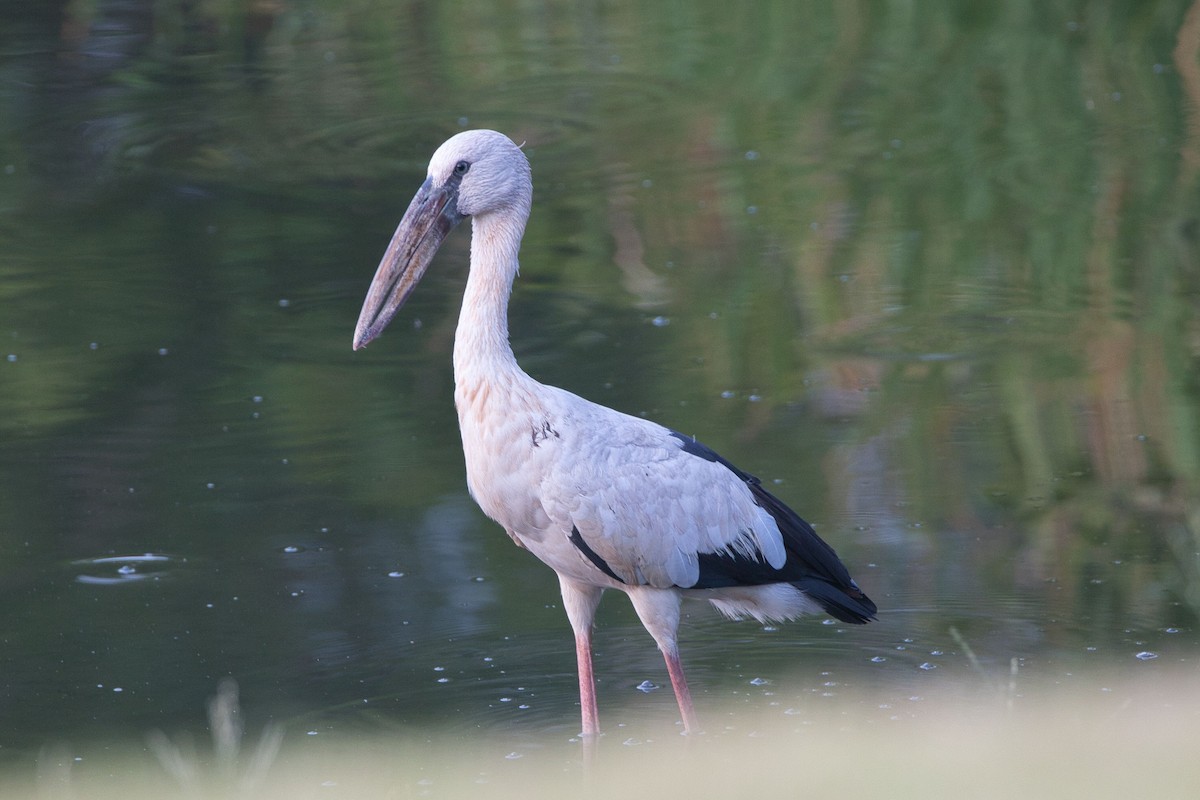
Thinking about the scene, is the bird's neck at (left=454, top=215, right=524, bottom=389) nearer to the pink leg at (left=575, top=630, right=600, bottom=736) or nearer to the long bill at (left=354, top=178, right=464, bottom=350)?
the long bill at (left=354, top=178, right=464, bottom=350)

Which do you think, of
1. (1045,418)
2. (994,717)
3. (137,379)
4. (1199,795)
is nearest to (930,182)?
(1045,418)

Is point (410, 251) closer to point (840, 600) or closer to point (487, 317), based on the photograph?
point (487, 317)

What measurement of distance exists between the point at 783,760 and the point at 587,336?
529 centimetres

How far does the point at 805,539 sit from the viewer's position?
17.8ft

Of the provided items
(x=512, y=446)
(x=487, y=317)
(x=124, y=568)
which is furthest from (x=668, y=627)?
(x=124, y=568)

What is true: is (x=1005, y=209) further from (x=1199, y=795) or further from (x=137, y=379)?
(x=1199, y=795)

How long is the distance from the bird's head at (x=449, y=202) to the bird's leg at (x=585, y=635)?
1.01m

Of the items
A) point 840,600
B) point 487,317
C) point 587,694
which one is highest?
point 487,317

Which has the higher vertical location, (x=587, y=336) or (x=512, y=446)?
(x=512, y=446)

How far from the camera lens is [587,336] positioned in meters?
9.17

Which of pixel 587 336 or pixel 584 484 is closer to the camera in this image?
pixel 584 484

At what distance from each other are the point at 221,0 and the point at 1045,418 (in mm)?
10837

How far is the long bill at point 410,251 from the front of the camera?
17.7ft

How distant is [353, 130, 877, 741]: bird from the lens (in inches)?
198
